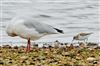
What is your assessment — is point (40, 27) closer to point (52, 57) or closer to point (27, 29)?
point (27, 29)

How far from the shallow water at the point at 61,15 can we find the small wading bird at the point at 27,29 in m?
0.88

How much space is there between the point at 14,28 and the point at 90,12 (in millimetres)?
8838

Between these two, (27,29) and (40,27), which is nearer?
(27,29)

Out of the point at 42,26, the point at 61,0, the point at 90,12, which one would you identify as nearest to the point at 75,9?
the point at 90,12

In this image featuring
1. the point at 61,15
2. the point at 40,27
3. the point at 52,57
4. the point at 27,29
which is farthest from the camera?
Answer: the point at 61,15

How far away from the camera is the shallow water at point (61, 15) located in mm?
12816

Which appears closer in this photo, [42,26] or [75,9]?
[42,26]

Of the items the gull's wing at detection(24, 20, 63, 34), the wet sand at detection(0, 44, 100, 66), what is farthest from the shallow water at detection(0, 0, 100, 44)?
the wet sand at detection(0, 44, 100, 66)

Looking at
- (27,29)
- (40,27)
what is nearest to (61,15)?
(40,27)

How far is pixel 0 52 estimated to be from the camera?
9.19m

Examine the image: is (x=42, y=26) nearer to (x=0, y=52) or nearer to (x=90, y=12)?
(x=0, y=52)

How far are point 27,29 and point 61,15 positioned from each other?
7.57 metres

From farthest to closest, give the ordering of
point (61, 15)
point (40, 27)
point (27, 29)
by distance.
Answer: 1. point (61, 15)
2. point (40, 27)
3. point (27, 29)

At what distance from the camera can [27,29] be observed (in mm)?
9453
